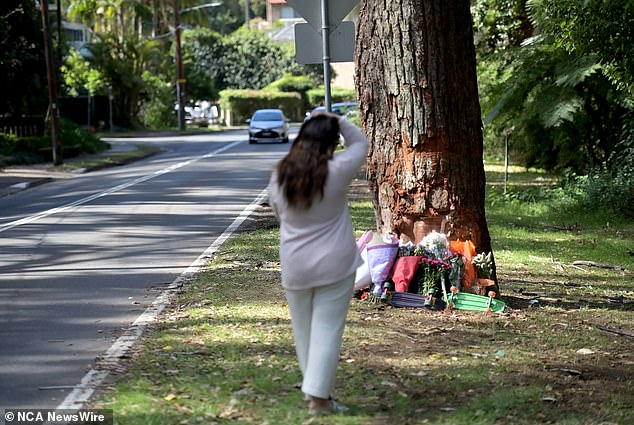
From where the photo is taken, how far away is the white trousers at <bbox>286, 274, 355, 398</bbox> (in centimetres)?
594

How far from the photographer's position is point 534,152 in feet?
76.1

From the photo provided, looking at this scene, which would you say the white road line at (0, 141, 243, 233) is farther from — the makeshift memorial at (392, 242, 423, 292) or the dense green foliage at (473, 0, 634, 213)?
the makeshift memorial at (392, 242, 423, 292)

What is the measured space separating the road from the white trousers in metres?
1.69

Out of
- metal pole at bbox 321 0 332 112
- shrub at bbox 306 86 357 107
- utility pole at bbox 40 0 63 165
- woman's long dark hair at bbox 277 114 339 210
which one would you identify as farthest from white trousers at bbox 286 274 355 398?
shrub at bbox 306 86 357 107

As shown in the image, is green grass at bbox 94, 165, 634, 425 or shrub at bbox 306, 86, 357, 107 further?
shrub at bbox 306, 86, 357, 107

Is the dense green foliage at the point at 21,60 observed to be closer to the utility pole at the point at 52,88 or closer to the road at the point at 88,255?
the utility pole at the point at 52,88

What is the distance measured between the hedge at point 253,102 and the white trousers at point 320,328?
6751 centimetres

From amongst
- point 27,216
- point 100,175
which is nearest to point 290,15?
point 100,175

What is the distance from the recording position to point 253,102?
73875 millimetres

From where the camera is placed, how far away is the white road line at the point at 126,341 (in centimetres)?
664

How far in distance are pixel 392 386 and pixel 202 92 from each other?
64.0 metres

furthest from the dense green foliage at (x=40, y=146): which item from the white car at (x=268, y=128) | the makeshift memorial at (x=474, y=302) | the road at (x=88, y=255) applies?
the makeshift memorial at (x=474, y=302)

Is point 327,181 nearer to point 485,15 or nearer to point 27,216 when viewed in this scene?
point 27,216

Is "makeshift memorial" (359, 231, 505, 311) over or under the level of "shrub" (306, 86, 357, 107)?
under
